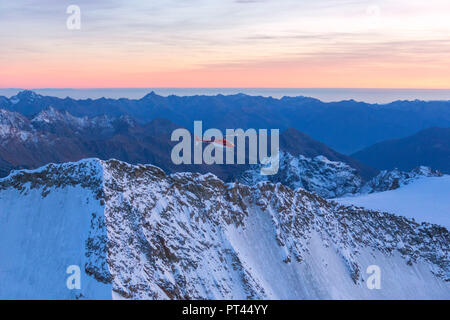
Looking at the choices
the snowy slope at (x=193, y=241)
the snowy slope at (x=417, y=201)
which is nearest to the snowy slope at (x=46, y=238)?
the snowy slope at (x=193, y=241)

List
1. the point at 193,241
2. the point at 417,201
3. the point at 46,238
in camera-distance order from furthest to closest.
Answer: the point at 417,201 < the point at 193,241 < the point at 46,238

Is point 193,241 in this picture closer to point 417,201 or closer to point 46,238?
point 46,238

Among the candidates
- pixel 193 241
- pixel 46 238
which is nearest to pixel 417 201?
pixel 193 241

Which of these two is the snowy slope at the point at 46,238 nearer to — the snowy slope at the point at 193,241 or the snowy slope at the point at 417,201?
the snowy slope at the point at 193,241

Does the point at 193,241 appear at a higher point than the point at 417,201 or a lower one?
higher

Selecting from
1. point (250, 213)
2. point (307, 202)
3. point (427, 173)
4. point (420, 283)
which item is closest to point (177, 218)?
point (250, 213)

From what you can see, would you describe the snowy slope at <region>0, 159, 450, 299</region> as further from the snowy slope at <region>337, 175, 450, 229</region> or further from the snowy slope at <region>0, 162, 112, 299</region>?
the snowy slope at <region>337, 175, 450, 229</region>

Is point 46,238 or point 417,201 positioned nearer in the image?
point 46,238
